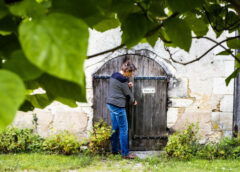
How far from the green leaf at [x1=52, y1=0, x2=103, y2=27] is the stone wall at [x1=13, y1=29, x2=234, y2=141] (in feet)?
13.5

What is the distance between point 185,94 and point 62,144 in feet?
7.78

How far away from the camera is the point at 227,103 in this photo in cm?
456

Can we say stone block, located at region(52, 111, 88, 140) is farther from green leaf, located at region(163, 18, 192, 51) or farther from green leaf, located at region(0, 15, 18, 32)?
green leaf, located at region(0, 15, 18, 32)

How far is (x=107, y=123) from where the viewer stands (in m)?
4.71

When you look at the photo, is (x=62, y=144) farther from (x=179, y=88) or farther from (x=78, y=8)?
(x=78, y=8)

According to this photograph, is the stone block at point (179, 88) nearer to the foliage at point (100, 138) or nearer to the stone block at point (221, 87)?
the stone block at point (221, 87)

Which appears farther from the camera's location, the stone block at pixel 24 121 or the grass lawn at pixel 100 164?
the stone block at pixel 24 121

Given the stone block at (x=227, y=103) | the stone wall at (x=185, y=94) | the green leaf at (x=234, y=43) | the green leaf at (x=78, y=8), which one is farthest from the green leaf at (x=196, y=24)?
the stone block at (x=227, y=103)

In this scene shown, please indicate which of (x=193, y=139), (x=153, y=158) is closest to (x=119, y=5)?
(x=153, y=158)

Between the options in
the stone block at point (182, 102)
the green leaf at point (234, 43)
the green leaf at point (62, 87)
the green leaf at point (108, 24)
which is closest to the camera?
the green leaf at point (62, 87)

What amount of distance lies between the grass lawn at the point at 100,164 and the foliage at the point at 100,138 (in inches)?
8.8

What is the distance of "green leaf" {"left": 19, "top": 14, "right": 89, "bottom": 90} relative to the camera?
0.89 feet

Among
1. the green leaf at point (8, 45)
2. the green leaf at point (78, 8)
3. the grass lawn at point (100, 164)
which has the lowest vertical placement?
the grass lawn at point (100, 164)

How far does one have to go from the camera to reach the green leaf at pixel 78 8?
0.35 m
